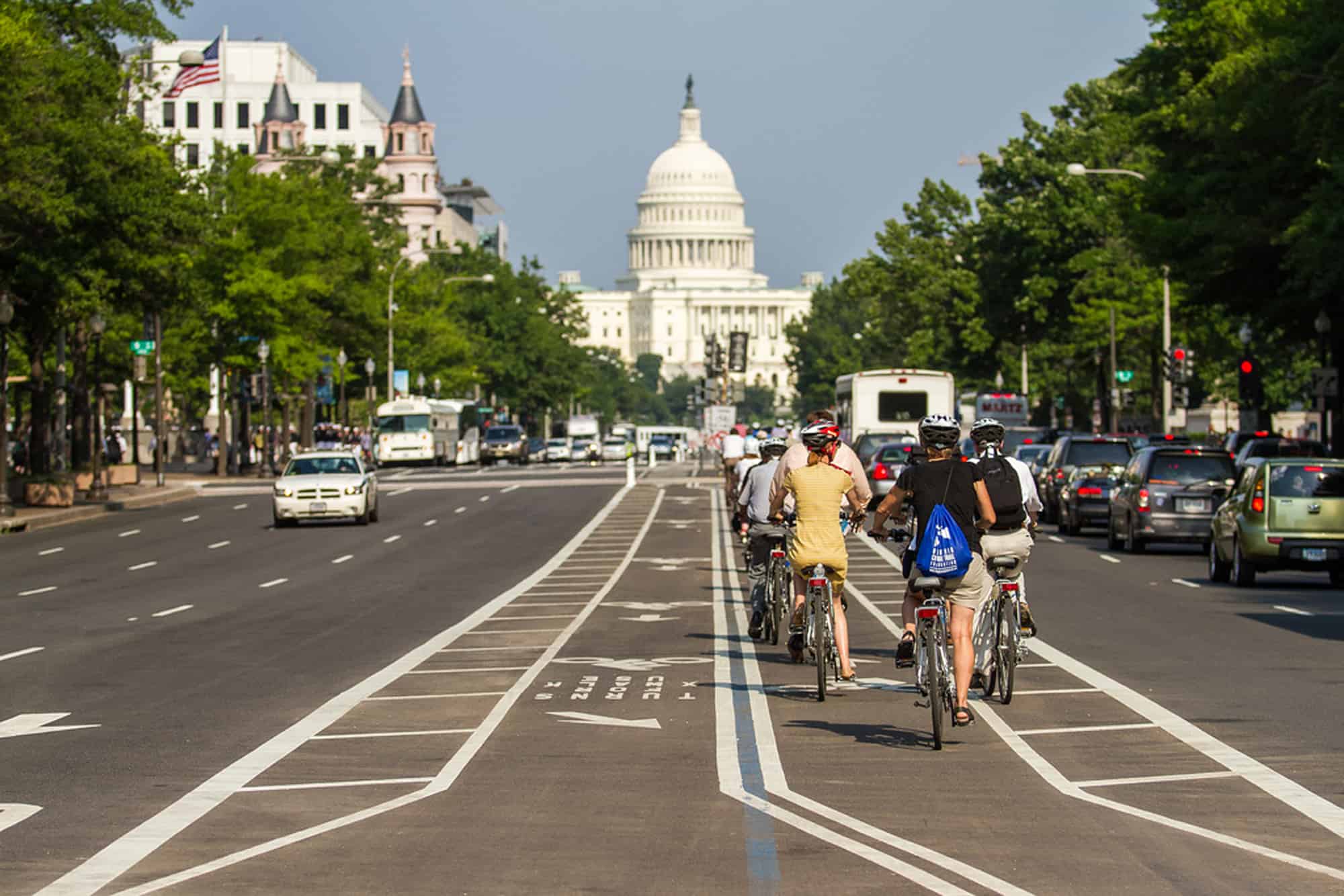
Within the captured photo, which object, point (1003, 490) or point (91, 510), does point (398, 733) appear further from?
point (91, 510)

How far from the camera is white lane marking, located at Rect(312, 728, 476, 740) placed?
42.0ft

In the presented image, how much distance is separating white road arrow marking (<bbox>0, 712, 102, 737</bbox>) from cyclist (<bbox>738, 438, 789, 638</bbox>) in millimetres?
6509

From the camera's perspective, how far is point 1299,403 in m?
120

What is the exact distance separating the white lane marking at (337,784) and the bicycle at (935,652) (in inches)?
106

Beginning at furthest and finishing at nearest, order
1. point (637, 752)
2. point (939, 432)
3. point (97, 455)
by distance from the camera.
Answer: point (97, 455)
point (939, 432)
point (637, 752)

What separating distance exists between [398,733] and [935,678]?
3256mm

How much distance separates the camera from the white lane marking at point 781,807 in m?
8.41

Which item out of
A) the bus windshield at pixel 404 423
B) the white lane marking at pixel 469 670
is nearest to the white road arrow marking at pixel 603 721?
the white lane marking at pixel 469 670

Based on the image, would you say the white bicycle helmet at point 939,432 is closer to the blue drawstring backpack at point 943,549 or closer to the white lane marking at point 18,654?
the blue drawstring backpack at point 943,549

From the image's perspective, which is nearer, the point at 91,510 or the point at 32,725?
the point at 32,725

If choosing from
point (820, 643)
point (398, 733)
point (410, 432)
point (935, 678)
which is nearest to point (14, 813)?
point (398, 733)

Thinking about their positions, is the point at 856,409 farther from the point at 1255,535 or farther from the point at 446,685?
the point at 446,685

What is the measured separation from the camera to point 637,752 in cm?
1212

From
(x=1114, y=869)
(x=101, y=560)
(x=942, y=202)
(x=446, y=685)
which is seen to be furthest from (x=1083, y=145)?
(x=1114, y=869)
